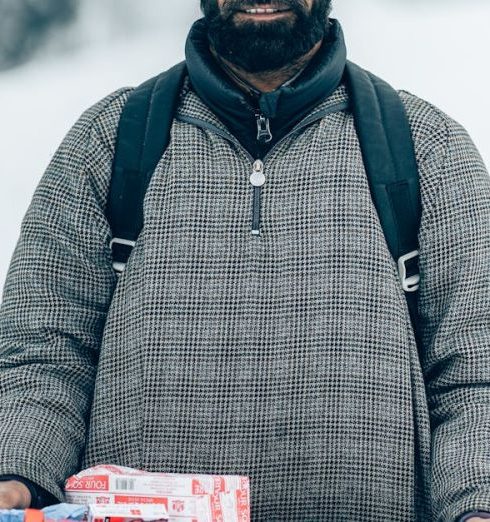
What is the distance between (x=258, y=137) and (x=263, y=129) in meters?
0.02

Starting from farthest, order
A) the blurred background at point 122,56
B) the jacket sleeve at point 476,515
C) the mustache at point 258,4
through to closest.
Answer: the blurred background at point 122,56
the mustache at point 258,4
the jacket sleeve at point 476,515

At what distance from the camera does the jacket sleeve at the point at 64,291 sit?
2596 mm

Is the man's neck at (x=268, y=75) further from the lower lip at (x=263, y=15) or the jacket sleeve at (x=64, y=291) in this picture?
the jacket sleeve at (x=64, y=291)

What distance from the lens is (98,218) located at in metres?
2.63

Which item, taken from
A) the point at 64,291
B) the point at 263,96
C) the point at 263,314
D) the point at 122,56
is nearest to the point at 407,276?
the point at 263,314

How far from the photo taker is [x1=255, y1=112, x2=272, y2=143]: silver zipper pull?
2623mm

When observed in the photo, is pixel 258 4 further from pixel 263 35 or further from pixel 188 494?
pixel 188 494

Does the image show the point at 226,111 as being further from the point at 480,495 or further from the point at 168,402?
the point at 480,495

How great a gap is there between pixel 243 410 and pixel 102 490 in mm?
353

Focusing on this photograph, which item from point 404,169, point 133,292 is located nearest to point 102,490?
point 133,292

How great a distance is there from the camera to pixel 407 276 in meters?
2.60

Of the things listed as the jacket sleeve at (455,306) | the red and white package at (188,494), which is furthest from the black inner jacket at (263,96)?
the red and white package at (188,494)

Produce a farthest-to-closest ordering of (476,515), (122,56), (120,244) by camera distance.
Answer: (122,56)
(120,244)
(476,515)

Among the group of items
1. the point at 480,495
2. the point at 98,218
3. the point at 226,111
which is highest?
the point at 226,111
